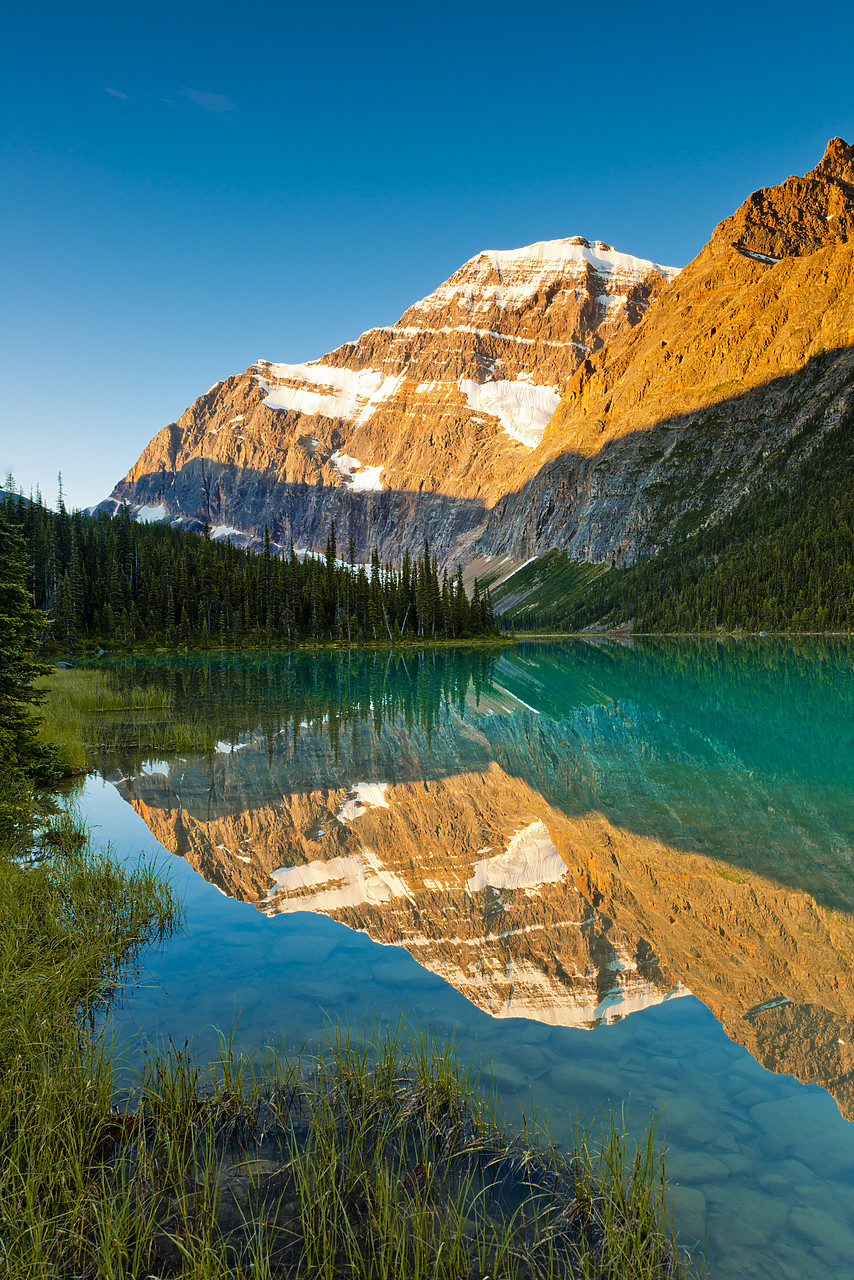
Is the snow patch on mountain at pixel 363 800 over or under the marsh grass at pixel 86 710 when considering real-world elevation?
under

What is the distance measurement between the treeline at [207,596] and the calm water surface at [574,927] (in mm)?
81233

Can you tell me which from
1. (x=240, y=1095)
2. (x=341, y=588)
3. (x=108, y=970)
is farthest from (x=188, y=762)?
(x=341, y=588)

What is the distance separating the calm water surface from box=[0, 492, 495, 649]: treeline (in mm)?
81233

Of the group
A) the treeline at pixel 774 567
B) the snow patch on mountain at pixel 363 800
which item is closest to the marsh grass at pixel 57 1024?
the snow patch on mountain at pixel 363 800

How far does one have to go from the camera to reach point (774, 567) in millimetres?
147875

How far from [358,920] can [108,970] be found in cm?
376

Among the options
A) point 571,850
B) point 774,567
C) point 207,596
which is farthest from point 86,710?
point 774,567

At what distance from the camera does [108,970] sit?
29.9ft

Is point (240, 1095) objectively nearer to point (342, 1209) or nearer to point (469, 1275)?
point (342, 1209)

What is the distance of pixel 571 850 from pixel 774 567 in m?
153

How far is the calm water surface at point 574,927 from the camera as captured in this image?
6359 mm

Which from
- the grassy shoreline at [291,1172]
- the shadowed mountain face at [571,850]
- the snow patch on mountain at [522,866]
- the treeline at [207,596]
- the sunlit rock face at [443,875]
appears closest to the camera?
the grassy shoreline at [291,1172]

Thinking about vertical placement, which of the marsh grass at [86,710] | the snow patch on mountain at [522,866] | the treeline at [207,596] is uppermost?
the treeline at [207,596]

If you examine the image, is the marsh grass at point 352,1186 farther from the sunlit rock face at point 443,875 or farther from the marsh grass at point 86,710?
the marsh grass at point 86,710
